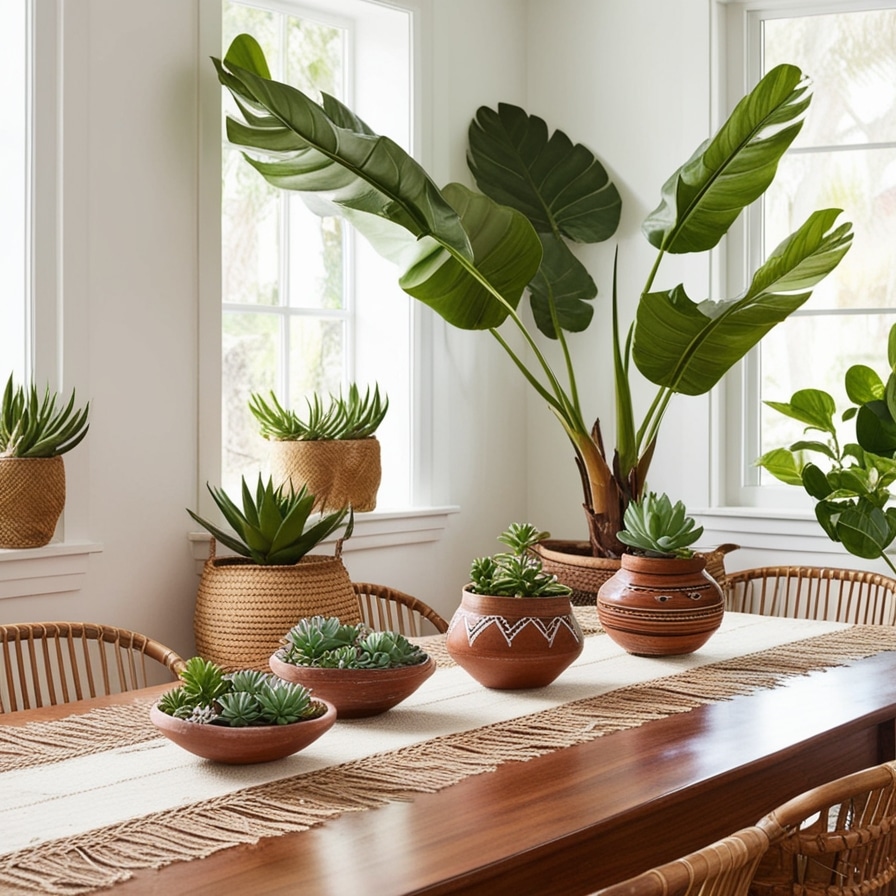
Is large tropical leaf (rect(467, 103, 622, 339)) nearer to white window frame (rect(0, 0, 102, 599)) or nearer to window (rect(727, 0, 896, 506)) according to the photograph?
window (rect(727, 0, 896, 506))

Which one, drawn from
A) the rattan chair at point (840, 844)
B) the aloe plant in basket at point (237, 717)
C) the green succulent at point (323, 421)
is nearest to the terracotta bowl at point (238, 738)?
the aloe plant in basket at point (237, 717)

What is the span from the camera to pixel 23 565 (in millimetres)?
2863

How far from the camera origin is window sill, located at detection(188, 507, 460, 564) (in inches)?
146

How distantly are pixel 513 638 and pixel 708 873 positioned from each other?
2.62 ft

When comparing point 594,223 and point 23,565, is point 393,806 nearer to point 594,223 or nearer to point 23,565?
point 23,565

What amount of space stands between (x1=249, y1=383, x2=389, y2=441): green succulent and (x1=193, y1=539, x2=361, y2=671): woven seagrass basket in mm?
513

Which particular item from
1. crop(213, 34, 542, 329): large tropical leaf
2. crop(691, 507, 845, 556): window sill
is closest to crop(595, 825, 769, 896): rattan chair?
crop(213, 34, 542, 329): large tropical leaf

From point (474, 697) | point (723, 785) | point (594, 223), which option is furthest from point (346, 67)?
point (723, 785)

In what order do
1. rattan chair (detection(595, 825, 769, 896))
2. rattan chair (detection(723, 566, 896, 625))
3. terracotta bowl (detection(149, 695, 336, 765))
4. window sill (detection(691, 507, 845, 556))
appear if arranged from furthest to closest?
window sill (detection(691, 507, 845, 556)) < rattan chair (detection(723, 566, 896, 625)) < terracotta bowl (detection(149, 695, 336, 765)) < rattan chair (detection(595, 825, 769, 896))

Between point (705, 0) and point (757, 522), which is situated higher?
point (705, 0)

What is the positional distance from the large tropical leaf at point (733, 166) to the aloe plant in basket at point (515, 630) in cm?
162

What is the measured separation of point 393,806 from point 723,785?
0.45m

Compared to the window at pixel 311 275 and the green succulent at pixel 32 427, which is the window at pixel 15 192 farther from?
the window at pixel 311 275

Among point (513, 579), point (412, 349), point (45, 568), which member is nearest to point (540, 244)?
point (412, 349)
